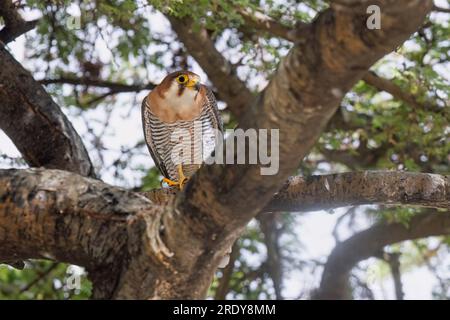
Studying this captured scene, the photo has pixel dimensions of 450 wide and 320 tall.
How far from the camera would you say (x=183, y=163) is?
20.7 ft

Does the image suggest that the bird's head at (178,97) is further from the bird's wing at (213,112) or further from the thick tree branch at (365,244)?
the thick tree branch at (365,244)

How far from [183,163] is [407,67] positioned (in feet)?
6.54

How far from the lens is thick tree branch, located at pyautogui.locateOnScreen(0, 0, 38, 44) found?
548 centimetres

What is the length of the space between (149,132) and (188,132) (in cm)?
39

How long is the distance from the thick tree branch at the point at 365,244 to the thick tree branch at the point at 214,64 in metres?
1.76

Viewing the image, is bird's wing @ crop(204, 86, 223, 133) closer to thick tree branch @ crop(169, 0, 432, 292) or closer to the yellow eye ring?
the yellow eye ring

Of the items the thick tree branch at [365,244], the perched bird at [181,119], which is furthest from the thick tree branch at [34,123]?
the thick tree branch at [365,244]

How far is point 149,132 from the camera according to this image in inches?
256

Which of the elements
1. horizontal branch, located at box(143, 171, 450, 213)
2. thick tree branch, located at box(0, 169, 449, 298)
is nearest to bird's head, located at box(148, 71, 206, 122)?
horizontal branch, located at box(143, 171, 450, 213)

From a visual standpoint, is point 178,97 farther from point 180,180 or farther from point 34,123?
point 34,123

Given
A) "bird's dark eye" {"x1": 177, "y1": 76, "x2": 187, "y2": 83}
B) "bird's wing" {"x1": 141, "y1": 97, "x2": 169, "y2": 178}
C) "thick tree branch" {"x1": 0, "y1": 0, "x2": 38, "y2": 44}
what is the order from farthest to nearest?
"bird's wing" {"x1": 141, "y1": 97, "x2": 169, "y2": 178}, "bird's dark eye" {"x1": 177, "y1": 76, "x2": 187, "y2": 83}, "thick tree branch" {"x1": 0, "y1": 0, "x2": 38, "y2": 44}

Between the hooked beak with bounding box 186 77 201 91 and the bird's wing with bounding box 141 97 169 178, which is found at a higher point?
the hooked beak with bounding box 186 77 201 91

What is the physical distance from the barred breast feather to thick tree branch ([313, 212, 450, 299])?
202 centimetres

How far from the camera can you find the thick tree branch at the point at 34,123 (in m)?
4.93
